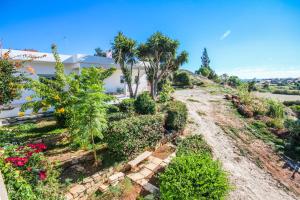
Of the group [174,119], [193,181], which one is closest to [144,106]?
[174,119]

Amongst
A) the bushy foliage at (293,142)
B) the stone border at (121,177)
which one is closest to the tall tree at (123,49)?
the stone border at (121,177)

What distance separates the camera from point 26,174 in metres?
4.37

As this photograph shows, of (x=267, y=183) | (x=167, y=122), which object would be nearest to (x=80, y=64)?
(x=167, y=122)

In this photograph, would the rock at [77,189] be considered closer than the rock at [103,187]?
Yes

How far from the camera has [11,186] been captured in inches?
141

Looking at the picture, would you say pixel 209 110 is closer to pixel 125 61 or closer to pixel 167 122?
pixel 167 122

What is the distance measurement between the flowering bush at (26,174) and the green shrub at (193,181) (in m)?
2.92

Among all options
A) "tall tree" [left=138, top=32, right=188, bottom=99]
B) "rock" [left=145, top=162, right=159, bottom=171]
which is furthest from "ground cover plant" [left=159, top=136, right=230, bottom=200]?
"tall tree" [left=138, top=32, right=188, bottom=99]

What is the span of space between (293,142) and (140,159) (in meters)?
9.61

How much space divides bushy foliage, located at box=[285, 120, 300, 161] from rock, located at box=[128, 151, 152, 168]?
8.28 metres

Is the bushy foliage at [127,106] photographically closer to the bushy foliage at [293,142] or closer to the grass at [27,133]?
the grass at [27,133]

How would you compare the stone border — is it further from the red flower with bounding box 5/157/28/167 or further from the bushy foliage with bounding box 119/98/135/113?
the bushy foliage with bounding box 119/98/135/113

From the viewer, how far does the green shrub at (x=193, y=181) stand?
4566 mm

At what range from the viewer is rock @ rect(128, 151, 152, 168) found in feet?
22.5
